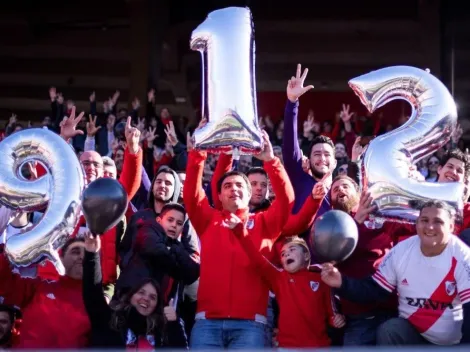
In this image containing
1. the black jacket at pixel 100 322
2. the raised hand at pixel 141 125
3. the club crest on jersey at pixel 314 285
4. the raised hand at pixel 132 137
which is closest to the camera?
the black jacket at pixel 100 322

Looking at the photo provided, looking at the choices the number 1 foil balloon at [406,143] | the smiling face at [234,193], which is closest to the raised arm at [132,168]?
the smiling face at [234,193]

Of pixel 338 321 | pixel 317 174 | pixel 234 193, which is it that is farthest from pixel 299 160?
pixel 338 321

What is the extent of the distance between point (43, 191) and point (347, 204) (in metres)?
1.58

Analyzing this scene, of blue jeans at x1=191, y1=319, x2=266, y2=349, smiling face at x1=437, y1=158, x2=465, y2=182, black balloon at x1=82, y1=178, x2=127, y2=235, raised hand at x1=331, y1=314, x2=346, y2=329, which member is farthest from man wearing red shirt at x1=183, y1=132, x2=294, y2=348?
smiling face at x1=437, y1=158, x2=465, y2=182

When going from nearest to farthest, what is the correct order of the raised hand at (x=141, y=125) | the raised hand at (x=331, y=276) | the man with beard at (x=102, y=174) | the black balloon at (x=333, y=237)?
1. the black balloon at (x=333, y=237)
2. the raised hand at (x=331, y=276)
3. the man with beard at (x=102, y=174)
4. the raised hand at (x=141, y=125)

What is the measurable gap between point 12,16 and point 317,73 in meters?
4.93

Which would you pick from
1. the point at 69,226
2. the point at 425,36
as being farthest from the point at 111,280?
the point at 425,36

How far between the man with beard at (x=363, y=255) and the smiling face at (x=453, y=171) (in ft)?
1.33

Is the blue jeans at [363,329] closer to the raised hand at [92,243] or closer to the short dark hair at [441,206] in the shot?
the short dark hair at [441,206]

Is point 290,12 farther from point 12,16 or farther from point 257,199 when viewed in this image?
point 257,199

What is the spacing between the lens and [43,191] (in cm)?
470

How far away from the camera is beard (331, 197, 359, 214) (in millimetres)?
4883

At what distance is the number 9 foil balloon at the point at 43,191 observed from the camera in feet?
14.9

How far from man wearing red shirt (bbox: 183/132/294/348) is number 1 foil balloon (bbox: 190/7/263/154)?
6.0 inches
